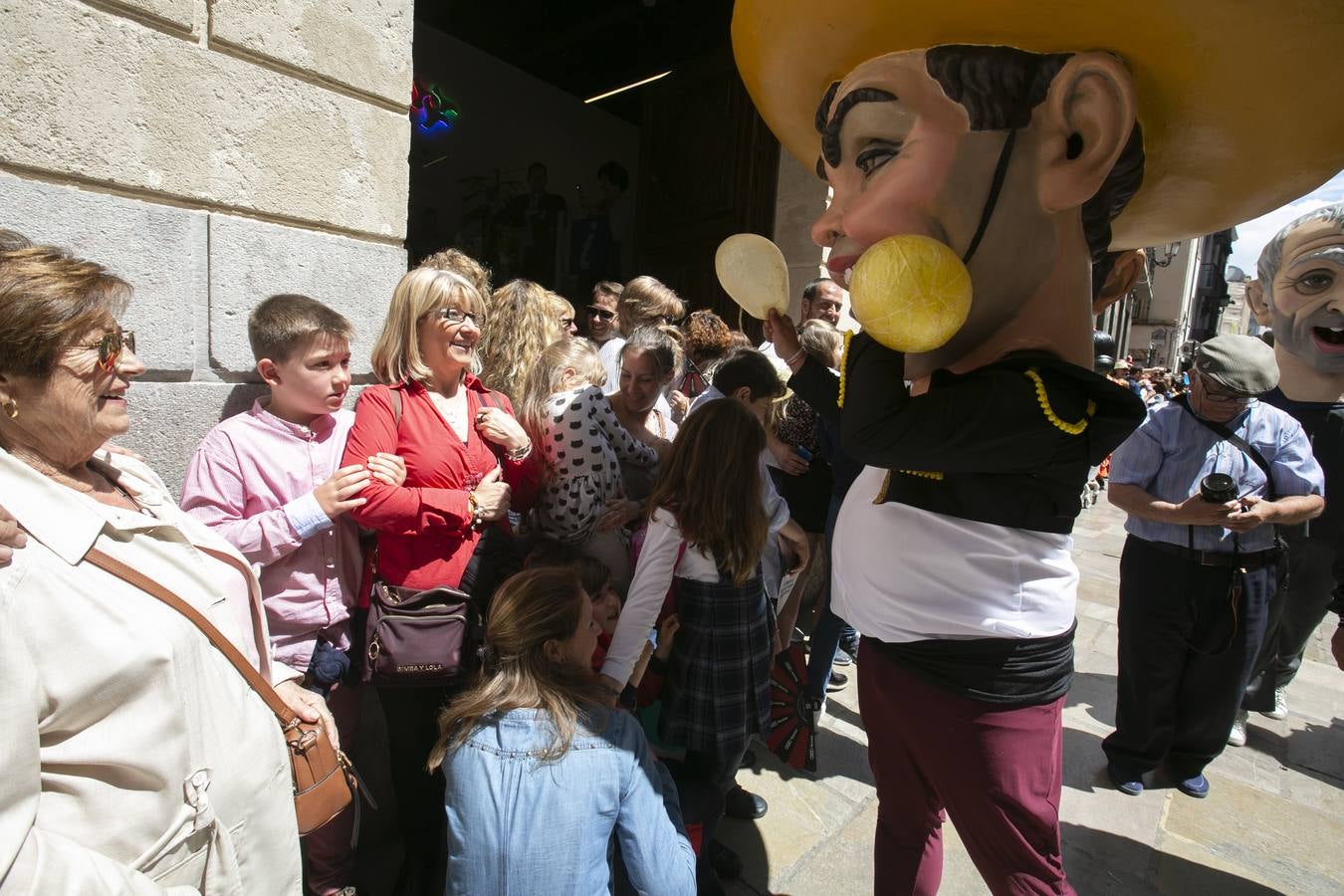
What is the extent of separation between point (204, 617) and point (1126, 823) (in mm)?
3219

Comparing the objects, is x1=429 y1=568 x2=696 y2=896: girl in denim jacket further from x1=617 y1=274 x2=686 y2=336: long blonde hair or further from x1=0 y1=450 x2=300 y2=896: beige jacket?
x1=617 y1=274 x2=686 y2=336: long blonde hair

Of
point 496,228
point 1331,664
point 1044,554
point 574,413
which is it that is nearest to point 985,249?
point 1044,554

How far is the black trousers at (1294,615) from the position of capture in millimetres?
3307

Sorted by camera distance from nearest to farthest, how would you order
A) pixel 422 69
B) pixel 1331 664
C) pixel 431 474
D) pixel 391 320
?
1. pixel 431 474
2. pixel 391 320
3. pixel 1331 664
4. pixel 422 69

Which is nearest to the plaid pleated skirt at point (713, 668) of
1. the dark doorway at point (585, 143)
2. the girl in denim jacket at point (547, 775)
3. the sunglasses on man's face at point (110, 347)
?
the girl in denim jacket at point (547, 775)

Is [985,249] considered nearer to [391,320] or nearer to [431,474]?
[431,474]

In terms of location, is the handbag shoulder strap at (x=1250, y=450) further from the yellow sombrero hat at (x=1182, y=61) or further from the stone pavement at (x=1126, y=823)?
the yellow sombrero hat at (x=1182, y=61)

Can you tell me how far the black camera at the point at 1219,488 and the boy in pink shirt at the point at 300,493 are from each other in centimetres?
280

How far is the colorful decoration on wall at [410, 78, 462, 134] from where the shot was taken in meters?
5.96

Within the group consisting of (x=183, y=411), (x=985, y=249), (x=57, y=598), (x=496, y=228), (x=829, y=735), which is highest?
(x=496, y=228)

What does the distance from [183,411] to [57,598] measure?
4.06ft

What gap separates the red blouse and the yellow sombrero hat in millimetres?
1281

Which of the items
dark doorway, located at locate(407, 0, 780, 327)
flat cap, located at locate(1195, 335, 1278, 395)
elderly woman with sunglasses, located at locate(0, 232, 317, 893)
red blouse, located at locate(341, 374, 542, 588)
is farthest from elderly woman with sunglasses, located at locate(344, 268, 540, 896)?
dark doorway, located at locate(407, 0, 780, 327)

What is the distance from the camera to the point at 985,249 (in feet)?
4.10
